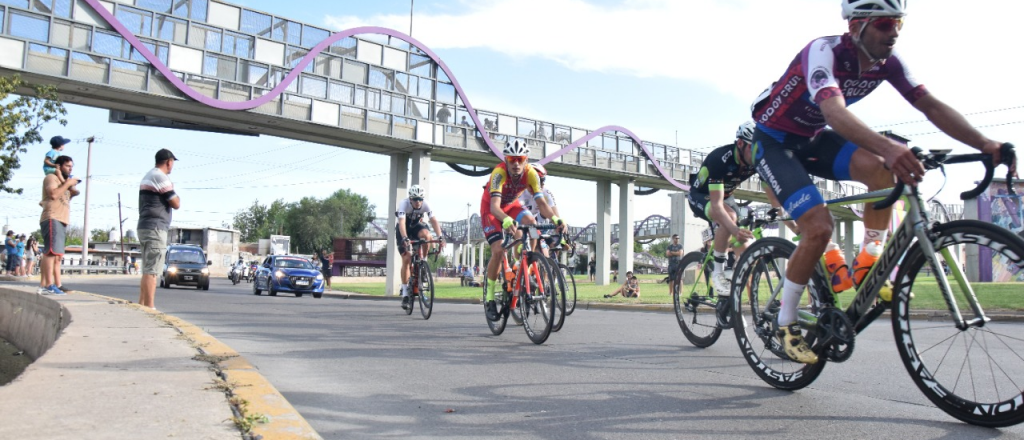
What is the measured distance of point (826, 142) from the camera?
416cm

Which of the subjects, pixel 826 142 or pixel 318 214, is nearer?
pixel 826 142

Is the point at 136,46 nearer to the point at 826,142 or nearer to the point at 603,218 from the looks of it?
the point at 826,142

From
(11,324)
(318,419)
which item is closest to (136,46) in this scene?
(11,324)

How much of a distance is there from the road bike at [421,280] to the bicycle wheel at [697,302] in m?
3.99

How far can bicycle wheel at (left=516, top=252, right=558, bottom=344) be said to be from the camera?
6.51 m

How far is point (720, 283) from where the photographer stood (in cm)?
630

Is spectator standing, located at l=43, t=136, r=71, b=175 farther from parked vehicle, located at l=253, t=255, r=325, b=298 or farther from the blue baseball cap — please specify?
parked vehicle, located at l=253, t=255, r=325, b=298

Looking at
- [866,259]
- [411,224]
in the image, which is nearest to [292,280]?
[411,224]

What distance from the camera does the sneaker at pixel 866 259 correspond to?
12.0 feet

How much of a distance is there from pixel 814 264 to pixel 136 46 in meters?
19.8

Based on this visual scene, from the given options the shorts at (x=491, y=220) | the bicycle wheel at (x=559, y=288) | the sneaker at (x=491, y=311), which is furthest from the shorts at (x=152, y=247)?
the bicycle wheel at (x=559, y=288)

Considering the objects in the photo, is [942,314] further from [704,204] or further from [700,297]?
[704,204]

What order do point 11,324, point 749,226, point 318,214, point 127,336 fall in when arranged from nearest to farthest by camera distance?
point 127,336 → point 749,226 → point 11,324 → point 318,214

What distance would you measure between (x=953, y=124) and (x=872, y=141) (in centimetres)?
61
